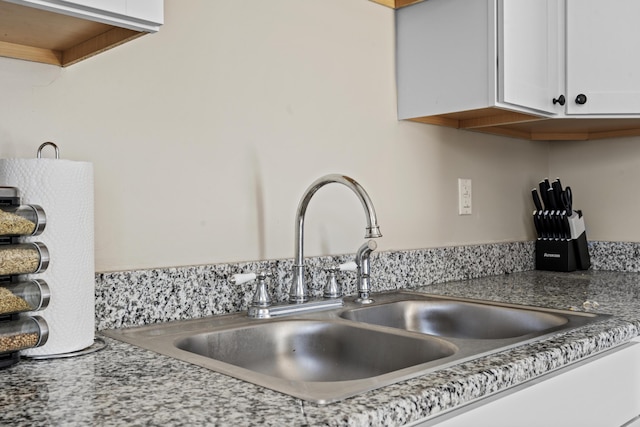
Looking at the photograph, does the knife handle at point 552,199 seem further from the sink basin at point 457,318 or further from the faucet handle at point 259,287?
the faucet handle at point 259,287

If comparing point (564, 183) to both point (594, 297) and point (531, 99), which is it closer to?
point (531, 99)

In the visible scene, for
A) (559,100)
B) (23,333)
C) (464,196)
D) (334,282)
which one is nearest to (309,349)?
(334,282)

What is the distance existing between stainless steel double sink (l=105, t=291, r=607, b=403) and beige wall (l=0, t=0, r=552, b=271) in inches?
8.0

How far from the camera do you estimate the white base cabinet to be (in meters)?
0.87

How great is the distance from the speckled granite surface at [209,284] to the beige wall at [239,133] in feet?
0.16

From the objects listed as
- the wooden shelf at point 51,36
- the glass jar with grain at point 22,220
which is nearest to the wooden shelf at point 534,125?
the wooden shelf at point 51,36

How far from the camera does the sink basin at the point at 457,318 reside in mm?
1396

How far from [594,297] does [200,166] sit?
1039 millimetres

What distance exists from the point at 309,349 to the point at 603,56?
136 centimetres

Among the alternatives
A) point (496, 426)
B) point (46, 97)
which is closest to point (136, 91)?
point (46, 97)

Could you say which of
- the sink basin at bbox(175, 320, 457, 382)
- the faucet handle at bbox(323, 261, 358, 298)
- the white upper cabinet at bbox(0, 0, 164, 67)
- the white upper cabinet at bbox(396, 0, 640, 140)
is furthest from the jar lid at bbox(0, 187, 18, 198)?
the white upper cabinet at bbox(396, 0, 640, 140)

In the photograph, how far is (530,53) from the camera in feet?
5.81

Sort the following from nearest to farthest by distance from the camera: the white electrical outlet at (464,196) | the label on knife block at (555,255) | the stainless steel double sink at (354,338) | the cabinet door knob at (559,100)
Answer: the stainless steel double sink at (354,338), the cabinet door knob at (559,100), the white electrical outlet at (464,196), the label on knife block at (555,255)

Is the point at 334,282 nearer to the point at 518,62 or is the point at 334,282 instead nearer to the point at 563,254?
the point at 518,62
